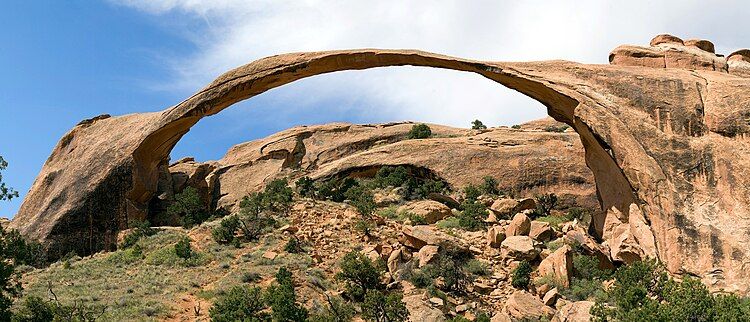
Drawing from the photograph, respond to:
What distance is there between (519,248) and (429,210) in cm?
602

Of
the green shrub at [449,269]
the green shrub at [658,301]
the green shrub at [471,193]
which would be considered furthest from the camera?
the green shrub at [471,193]

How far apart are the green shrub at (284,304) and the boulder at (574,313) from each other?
20.1 feet

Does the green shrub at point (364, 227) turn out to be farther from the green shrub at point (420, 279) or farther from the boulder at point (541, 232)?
the boulder at point (541, 232)

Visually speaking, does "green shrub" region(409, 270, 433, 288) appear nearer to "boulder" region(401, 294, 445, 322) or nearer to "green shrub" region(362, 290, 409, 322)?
"boulder" region(401, 294, 445, 322)

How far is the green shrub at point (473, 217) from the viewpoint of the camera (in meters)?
26.7

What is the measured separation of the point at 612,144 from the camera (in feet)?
63.5

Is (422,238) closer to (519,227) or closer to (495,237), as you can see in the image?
(495,237)

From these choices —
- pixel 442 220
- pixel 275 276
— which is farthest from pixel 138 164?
pixel 442 220

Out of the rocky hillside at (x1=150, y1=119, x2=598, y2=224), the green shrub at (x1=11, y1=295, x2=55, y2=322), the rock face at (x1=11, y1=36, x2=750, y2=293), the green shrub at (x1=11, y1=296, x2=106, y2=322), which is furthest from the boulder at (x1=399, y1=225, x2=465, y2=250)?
the rocky hillside at (x1=150, y1=119, x2=598, y2=224)

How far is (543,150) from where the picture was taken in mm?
35719

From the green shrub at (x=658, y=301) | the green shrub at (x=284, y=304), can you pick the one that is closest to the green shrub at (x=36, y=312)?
the green shrub at (x=284, y=304)

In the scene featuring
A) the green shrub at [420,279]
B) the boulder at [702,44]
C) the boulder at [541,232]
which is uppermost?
the boulder at [702,44]

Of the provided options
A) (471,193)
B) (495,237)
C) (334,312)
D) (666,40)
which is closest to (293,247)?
(334,312)

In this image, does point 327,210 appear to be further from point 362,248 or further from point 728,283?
point 728,283
